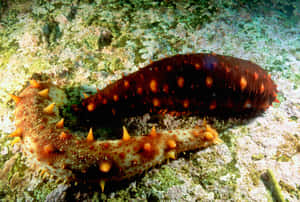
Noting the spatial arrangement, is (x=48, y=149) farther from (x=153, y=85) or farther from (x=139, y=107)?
(x=153, y=85)

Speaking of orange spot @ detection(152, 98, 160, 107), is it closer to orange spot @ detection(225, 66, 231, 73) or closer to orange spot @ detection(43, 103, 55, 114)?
orange spot @ detection(225, 66, 231, 73)

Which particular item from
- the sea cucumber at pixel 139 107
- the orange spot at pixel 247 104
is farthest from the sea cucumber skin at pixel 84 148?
the orange spot at pixel 247 104

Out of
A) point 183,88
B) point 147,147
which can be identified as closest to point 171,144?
point 147,147

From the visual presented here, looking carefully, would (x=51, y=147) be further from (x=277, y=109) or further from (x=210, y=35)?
(x=210, y=35)

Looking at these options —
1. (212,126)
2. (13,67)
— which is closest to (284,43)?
(212,126)

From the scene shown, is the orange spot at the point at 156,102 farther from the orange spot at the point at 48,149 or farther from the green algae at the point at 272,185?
the green algae at the point at 272,185

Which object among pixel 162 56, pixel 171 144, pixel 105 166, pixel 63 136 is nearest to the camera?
pixel 105 166
